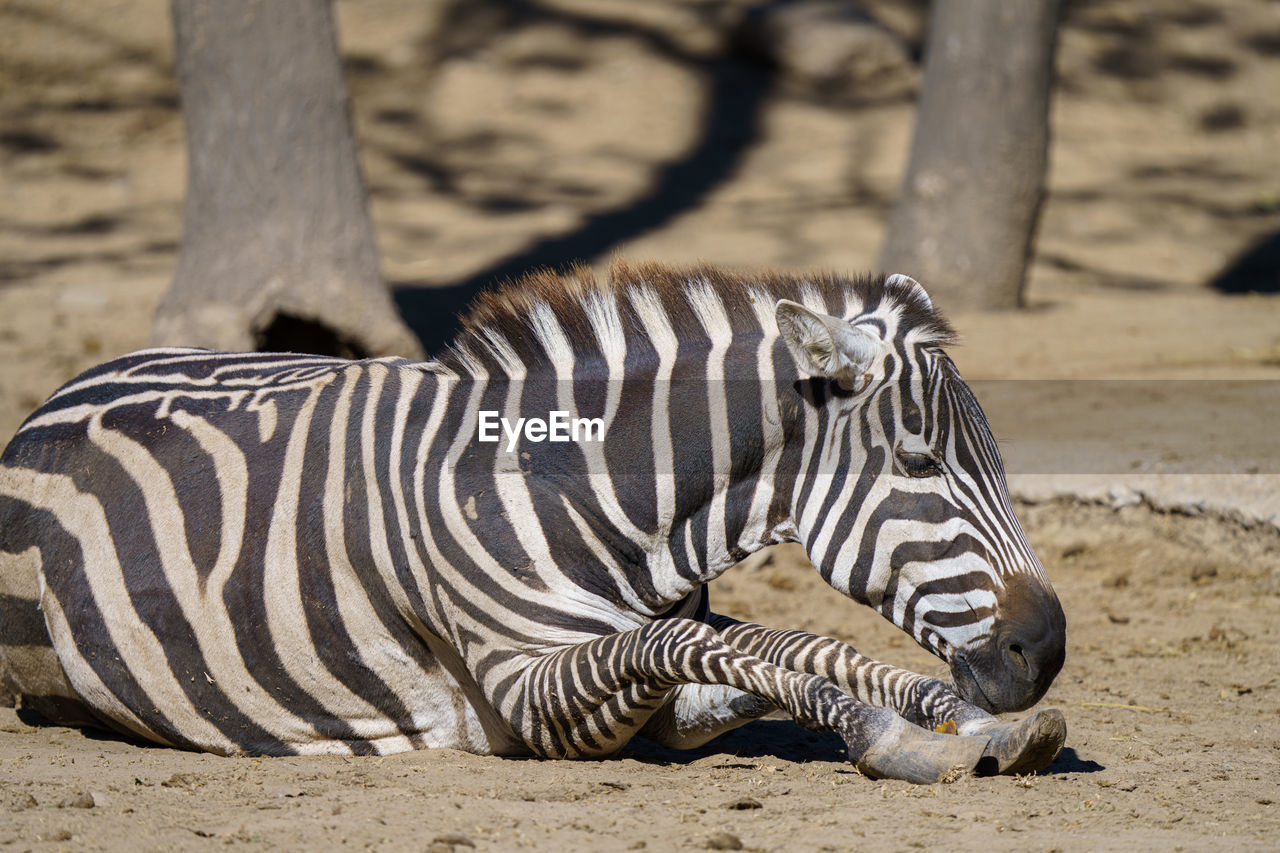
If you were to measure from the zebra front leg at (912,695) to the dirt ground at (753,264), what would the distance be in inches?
4.6

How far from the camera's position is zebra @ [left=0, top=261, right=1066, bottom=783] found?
3.18 m

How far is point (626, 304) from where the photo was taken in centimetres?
360

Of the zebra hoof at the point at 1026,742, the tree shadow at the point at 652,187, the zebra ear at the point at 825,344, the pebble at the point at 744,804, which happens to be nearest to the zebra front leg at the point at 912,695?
the zebra hoof at the point at 1026,742

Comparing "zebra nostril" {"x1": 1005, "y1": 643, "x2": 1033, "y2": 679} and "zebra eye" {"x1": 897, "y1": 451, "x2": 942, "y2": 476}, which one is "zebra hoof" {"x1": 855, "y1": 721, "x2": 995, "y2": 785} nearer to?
"zebra nostril" {"x1": 1005, "y1": 643, "x2": 1033, "y2": 679}

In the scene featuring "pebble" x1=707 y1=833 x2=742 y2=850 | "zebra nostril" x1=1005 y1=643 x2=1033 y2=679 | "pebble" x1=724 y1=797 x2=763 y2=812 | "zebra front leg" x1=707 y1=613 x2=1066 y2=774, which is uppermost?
"zebra nostril" x1=1005 y1=643 x2=1033 y2=679

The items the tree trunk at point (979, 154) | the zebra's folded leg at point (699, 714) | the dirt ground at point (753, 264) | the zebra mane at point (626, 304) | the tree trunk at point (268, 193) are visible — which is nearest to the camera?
the dirt ground at point (753, 264)

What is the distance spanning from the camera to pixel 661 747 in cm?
379

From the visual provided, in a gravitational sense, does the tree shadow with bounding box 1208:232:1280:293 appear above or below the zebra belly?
above

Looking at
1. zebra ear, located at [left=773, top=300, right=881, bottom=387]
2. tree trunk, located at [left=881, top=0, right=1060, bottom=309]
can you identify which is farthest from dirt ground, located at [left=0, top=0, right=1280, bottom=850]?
zebra ear, located at [left=773, top=300, right=881, bottom=387]

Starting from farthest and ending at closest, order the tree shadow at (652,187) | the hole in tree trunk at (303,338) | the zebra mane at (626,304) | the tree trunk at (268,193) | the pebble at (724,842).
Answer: the tree shadow at (652,187) → the hole in tree trunk at (303,338) → the tree trunk at (268,193) → the zebra mane at (626,304) → the pebble at (724,842)

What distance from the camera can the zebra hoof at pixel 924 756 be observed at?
3.02 m

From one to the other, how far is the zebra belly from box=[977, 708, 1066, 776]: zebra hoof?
1.39 m

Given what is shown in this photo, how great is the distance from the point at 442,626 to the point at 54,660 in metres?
1.38

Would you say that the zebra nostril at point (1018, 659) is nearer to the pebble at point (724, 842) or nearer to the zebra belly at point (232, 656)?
the pebble at point (724, 842)
